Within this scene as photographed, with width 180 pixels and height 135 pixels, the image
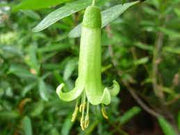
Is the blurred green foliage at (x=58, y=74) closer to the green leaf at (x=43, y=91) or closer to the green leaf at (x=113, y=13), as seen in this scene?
the green leaf at (x=43, y=91)

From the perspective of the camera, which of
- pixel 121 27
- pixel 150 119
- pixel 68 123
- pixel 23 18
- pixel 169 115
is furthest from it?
pixel 121 27

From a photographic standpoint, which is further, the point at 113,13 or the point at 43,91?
the point at 43,91

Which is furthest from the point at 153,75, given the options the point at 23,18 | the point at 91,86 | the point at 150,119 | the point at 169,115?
the point at 91,86

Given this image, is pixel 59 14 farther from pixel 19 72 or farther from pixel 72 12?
pixel 19 72

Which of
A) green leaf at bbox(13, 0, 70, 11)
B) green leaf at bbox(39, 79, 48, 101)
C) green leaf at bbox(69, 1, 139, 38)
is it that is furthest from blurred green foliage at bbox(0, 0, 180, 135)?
green leaf at bbox(13, 0, 70, 11)

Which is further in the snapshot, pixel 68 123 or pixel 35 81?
pixel 35 81

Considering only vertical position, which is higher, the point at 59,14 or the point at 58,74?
the point at 59,14

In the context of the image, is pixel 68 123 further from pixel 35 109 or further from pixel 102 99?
pixel 102 99

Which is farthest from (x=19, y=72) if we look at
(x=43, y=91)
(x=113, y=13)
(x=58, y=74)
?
(x=113, y=13)

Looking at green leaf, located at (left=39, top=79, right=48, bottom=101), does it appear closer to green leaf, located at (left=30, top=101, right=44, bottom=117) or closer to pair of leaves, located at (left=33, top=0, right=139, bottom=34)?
green leaf, located at (left=30, top=101, right=44, bottom=117)
